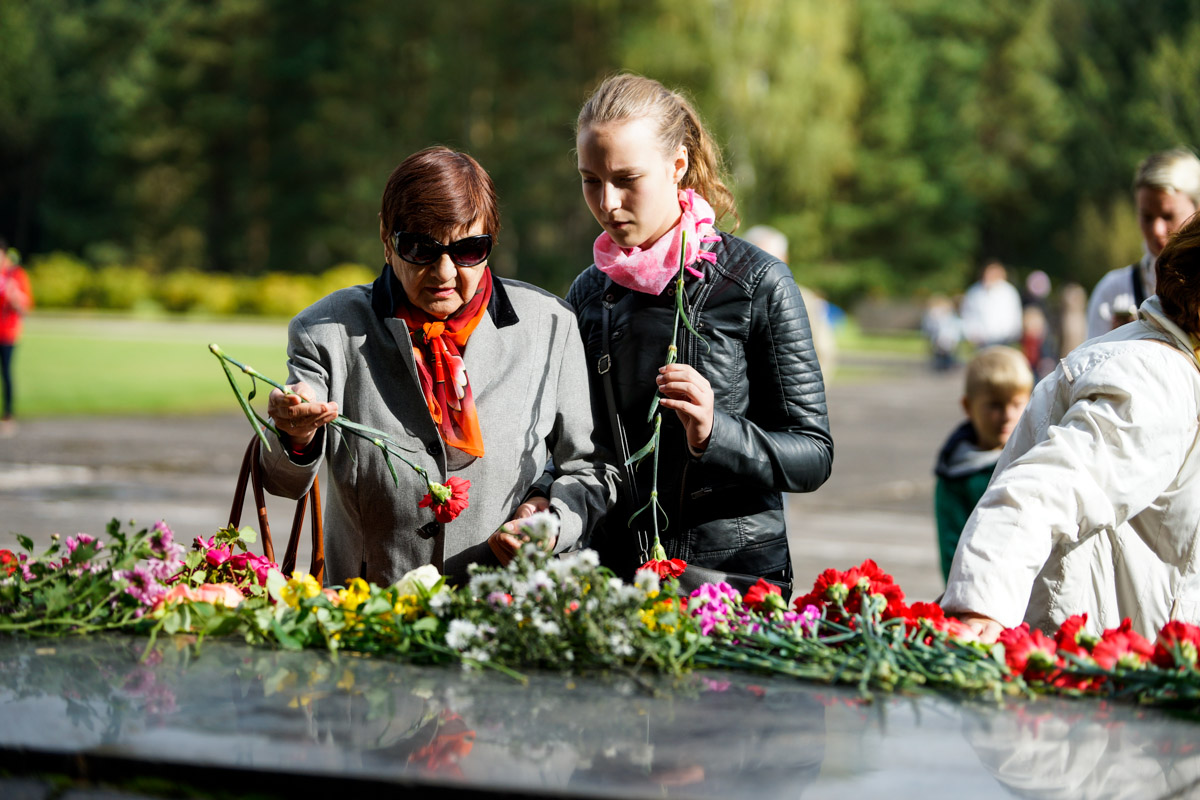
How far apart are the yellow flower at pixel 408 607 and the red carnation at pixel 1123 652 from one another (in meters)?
1.20

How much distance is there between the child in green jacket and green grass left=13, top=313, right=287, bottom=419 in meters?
5.63

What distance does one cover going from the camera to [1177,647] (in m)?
2.21

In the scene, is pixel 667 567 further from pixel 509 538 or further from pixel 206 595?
pixel 206 595

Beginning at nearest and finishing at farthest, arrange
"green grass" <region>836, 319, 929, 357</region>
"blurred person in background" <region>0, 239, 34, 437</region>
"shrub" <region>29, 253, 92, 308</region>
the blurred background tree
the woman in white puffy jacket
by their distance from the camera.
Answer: the woman in white puffy jacket < "blurred person in background" <region>0, 239, 34, 437</region> < "green grass" <region>836, 319, 929, 357</region> < "shrub" <region>29, 253, 92, 308</region> < the blurred background tree

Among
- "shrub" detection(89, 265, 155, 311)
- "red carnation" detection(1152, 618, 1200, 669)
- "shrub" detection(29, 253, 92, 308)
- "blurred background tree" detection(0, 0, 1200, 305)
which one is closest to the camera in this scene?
"red carnation" detection(1152, 618, 1200, 669)

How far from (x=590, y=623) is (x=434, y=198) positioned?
3.52 ft

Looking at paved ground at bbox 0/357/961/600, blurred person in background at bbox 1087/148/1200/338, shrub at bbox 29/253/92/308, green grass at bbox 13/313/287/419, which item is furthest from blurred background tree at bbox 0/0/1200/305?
blurred person in background at bbox 1087/148/1200/338

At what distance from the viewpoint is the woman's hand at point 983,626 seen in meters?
2.40

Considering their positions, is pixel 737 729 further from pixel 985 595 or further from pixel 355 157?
pixel 355 157

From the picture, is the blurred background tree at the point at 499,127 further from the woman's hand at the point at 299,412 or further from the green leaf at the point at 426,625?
the green leaf at the point at 426,625

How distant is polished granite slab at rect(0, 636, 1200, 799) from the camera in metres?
1.86

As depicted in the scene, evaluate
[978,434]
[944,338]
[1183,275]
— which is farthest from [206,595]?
[944,338]

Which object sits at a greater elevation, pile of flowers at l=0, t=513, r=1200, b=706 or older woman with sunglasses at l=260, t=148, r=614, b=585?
older woman with sunglasses at l=260, t=148, r=614, b=585

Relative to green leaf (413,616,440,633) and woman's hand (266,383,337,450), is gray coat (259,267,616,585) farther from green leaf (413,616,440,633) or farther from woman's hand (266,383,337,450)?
green leaf (413,616,440,633)
